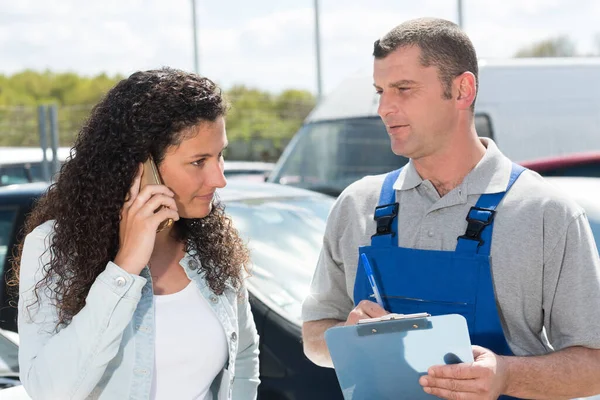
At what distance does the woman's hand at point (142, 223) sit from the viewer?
2369 mm

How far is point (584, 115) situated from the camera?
32.0 feet

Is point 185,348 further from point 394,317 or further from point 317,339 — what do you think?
point 394,317

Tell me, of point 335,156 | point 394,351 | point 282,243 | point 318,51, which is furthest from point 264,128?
point 394,351

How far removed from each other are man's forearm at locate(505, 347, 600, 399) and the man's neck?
1.72 feet

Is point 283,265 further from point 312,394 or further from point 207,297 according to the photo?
point 207,297

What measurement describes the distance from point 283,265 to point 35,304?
2004 mm

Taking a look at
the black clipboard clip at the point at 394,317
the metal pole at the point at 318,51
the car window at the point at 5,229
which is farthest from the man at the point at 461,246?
the metal pole at the point at 318,51

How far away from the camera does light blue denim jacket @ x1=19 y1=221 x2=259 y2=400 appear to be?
7.46 feet

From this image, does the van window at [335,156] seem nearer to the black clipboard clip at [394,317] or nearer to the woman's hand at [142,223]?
the woman's hand at [142,223]

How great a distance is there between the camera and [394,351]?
7.29 ft

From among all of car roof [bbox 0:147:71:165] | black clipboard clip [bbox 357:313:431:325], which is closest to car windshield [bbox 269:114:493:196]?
car roof [bbox 0:147:71:165]

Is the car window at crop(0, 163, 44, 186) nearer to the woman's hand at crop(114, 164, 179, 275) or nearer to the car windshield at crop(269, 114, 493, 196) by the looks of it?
the car windshield at crop(269, 114, 493, 196)

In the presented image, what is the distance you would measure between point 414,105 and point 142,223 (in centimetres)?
78

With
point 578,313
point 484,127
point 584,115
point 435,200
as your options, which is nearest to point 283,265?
point 435,200
